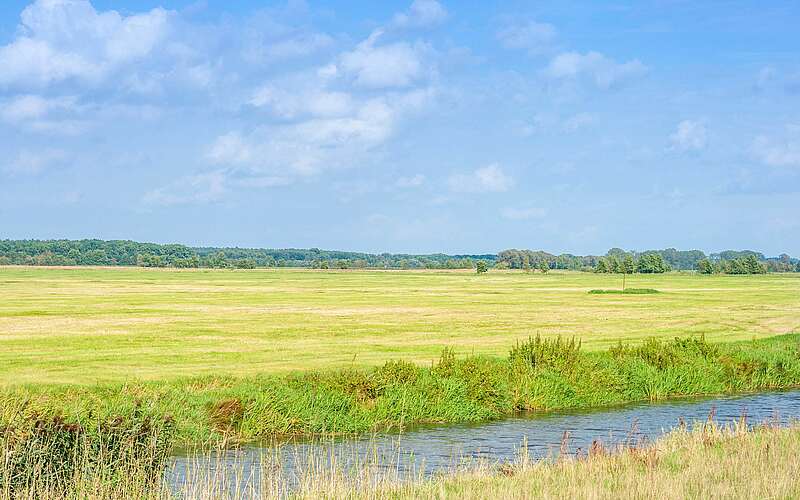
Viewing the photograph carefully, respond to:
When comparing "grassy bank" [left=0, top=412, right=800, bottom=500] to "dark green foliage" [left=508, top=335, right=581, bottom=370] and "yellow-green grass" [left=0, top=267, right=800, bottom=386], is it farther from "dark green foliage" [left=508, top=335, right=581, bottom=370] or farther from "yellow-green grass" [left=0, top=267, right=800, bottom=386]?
"yellow-green grass" [left=0, top=267, right=800, bottom=386]

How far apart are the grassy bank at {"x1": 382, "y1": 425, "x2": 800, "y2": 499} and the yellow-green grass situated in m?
17.0

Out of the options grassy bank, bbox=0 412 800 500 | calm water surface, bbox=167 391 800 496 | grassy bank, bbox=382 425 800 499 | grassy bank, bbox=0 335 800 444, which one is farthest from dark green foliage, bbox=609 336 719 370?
grassy bank, bbox=0 412 800 500

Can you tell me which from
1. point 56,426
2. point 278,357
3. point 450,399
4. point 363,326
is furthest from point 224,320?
point 56,426

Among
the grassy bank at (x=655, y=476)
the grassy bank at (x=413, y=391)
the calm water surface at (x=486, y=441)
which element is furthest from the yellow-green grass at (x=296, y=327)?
the grassy bank at (x=655, y=476)

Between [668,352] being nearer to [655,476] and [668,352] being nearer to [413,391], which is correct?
[413,391]

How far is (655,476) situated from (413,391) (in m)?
13.4

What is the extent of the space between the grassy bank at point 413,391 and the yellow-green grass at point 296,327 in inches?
204

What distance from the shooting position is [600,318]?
234ft

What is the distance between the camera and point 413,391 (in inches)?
1148

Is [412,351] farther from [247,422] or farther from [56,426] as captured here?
[56,426]

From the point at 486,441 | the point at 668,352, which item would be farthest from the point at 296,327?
the point at 486,441

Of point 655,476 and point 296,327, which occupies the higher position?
point 655,476

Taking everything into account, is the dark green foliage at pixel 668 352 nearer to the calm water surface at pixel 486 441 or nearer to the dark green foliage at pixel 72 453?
the calm water surface at pixel 486 441

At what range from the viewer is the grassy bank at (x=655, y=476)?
1527cm
